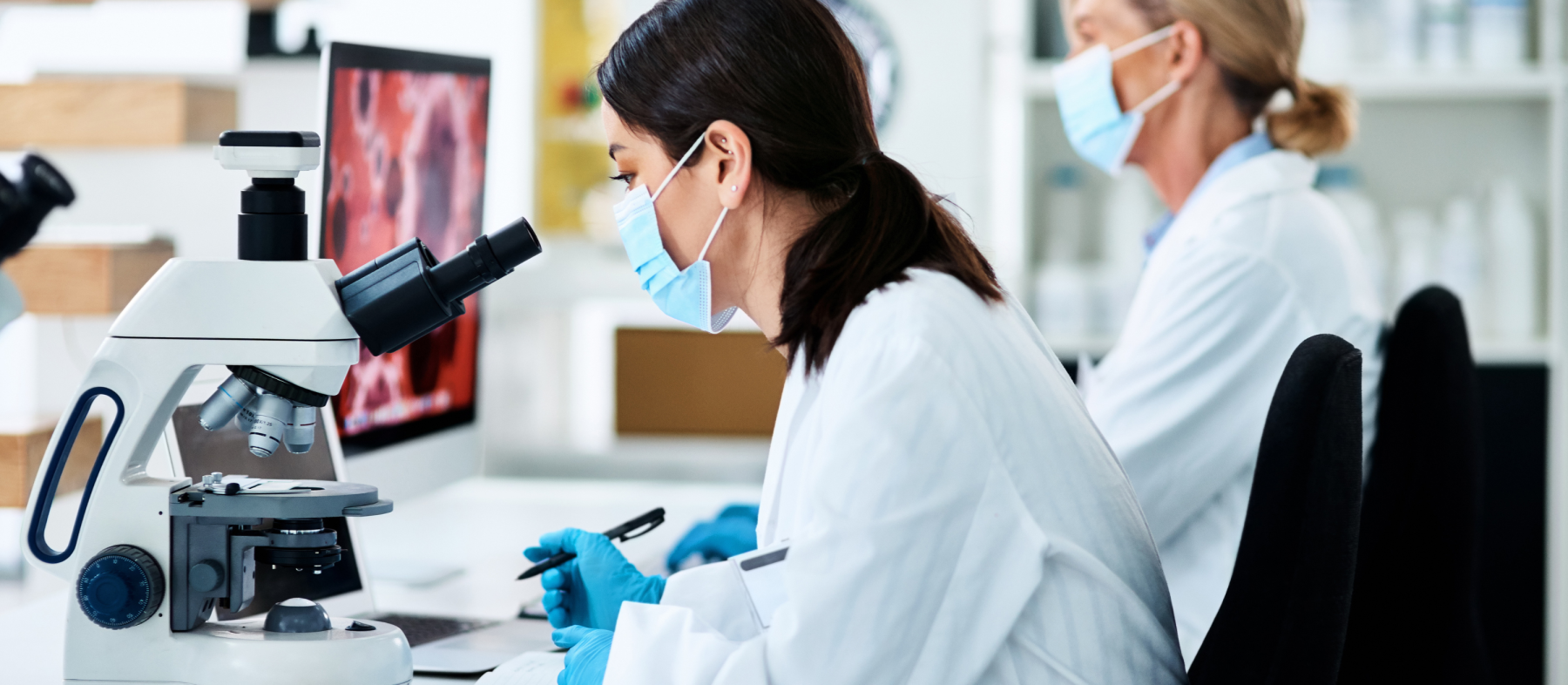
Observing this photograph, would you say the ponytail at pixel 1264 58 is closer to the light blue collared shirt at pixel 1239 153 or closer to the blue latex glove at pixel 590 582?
the light blue collared shirt at pixel 1239 153

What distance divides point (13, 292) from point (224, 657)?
0.43 metres

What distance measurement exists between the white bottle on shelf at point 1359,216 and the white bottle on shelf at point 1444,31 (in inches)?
10.0

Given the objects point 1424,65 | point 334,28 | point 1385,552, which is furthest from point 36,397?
point 1424,65

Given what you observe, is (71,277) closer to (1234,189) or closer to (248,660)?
(248,660)

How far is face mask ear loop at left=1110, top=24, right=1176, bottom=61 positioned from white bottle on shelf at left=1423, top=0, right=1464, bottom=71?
1012mm

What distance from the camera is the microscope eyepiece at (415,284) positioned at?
33.9 inches

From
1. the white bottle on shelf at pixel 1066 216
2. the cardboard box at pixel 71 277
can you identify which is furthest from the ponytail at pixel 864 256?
the white bottle on shelf at pixel 1066 216

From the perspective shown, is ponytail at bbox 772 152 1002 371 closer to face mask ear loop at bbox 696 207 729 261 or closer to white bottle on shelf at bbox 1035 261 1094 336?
face mask ear loop at bbox 696 207 729 261

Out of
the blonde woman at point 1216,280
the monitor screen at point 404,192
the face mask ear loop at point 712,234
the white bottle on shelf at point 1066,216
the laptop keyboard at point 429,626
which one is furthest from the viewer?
the white bottle on shelf at point 1066,216

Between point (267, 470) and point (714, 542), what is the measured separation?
0.49 meters

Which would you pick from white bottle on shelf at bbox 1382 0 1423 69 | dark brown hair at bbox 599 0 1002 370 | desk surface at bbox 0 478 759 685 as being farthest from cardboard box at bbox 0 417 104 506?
white bottle on shelf at bbox 1382 0 1423 69

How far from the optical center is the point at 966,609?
0.82 metres

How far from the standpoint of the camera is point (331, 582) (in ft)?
4.15

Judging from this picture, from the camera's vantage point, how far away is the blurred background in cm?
223
